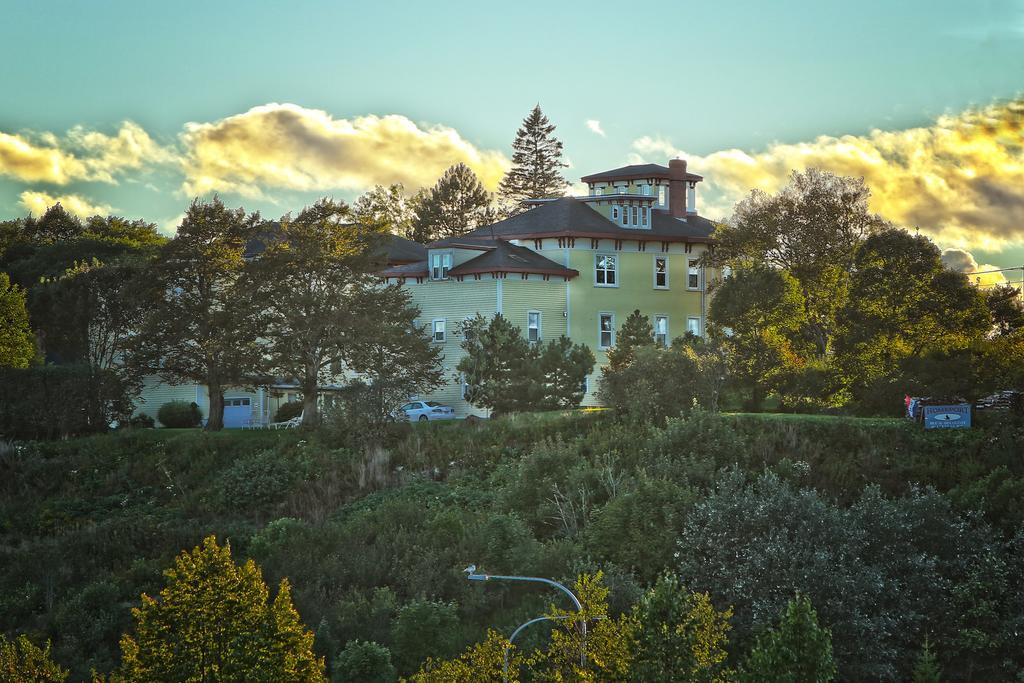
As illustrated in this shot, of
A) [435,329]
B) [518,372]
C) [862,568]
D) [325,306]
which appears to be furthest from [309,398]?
[862,568]

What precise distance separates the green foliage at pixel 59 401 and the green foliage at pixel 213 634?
36.1 meters

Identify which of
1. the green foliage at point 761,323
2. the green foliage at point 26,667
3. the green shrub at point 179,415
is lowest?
the green foliage at point 26,667

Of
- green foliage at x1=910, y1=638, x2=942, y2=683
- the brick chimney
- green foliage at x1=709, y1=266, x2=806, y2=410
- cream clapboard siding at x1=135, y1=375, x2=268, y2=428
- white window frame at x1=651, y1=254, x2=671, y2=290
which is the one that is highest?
the brick chimney

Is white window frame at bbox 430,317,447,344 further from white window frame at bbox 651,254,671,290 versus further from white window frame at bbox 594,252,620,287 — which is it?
white window frame at bbox 651,254,671,290

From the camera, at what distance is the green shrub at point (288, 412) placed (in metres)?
67.4

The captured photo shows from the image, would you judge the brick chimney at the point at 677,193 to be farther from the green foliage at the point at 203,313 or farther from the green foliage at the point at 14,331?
the green foliage at the point at 14,331

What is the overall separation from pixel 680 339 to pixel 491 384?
9.30 metres

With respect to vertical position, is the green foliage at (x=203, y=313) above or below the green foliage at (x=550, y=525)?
above

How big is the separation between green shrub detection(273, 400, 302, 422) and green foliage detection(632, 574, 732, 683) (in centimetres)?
4223

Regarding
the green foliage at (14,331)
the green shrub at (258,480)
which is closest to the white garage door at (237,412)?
the green foliage at (14,331)

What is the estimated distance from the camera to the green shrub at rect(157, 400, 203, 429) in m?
65.9

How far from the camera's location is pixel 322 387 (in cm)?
6197

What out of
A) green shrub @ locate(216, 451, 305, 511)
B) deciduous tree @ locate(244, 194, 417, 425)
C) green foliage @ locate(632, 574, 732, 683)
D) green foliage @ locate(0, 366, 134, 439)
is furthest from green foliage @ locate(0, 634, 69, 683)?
green foliage @ locate(0, 366, 134, 439)

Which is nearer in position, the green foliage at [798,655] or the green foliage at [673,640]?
the green foliage at [673,640]
